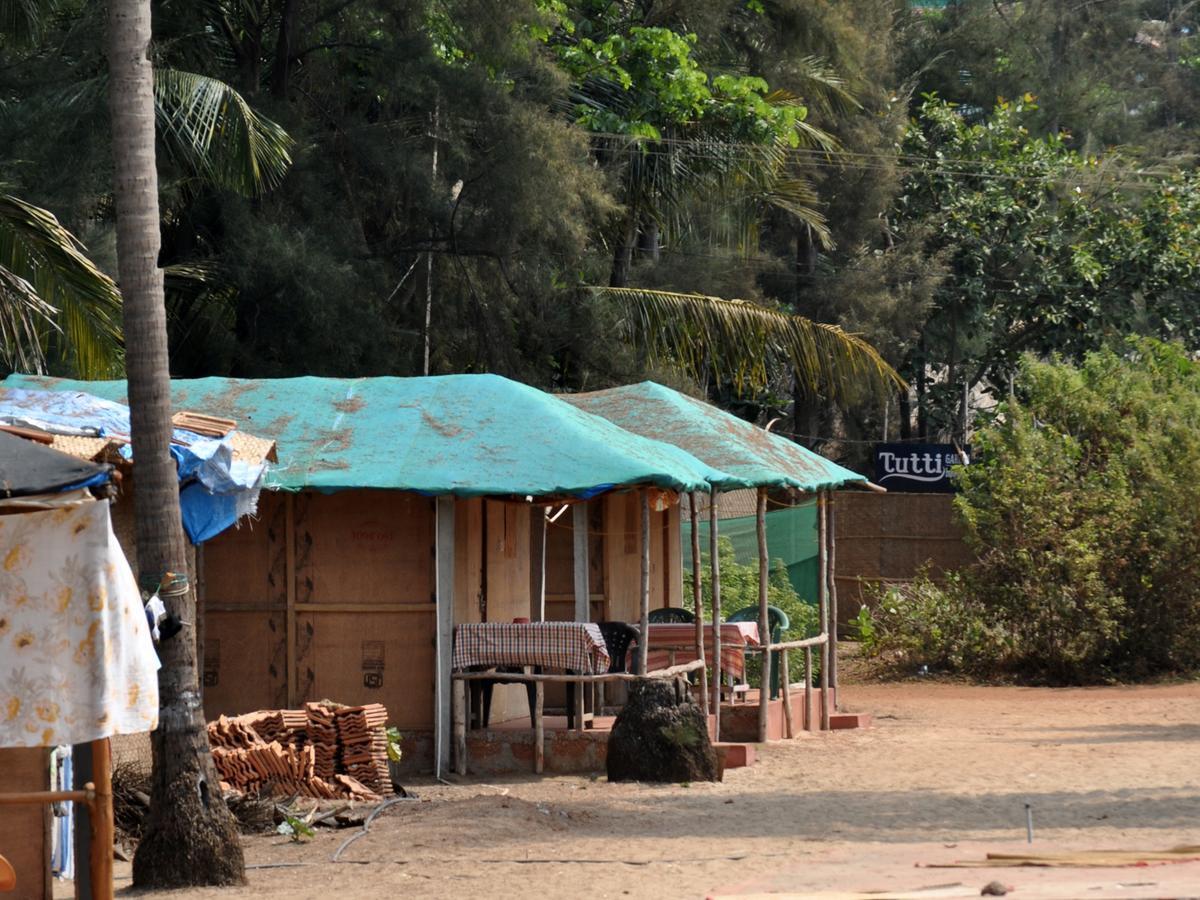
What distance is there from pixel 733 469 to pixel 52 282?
5.93 metres

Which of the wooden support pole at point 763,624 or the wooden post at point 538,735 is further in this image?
the wooden support pole at point 763,624

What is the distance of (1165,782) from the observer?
40.7ft

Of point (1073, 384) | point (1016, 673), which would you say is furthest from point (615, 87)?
point (1016, 673)

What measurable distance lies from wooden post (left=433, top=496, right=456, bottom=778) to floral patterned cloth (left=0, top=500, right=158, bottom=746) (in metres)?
6.31

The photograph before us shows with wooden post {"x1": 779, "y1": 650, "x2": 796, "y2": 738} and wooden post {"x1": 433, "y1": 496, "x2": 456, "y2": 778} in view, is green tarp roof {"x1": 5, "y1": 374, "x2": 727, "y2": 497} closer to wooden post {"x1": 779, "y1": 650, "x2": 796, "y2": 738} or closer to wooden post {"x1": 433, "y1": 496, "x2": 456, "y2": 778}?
wooden post {"x1": 433, "y1": 496, "x2": 456, "y2": 778}

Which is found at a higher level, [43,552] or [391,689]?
[43,552]

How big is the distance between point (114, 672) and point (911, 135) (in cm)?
2820

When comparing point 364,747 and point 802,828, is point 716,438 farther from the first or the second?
point 802,828

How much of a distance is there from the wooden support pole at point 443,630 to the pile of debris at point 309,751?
1002 millimetres

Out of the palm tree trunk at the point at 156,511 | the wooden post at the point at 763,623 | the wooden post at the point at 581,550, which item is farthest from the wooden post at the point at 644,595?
the palm tree trunk at the point at 156,511

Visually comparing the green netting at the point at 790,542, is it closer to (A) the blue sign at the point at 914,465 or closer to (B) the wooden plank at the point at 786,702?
(A) the blue sign at the point at 914,465

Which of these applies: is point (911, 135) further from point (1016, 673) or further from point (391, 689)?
point (391, 689)

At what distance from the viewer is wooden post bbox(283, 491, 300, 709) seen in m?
13.5

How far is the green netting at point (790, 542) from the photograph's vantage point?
75.8 ft
